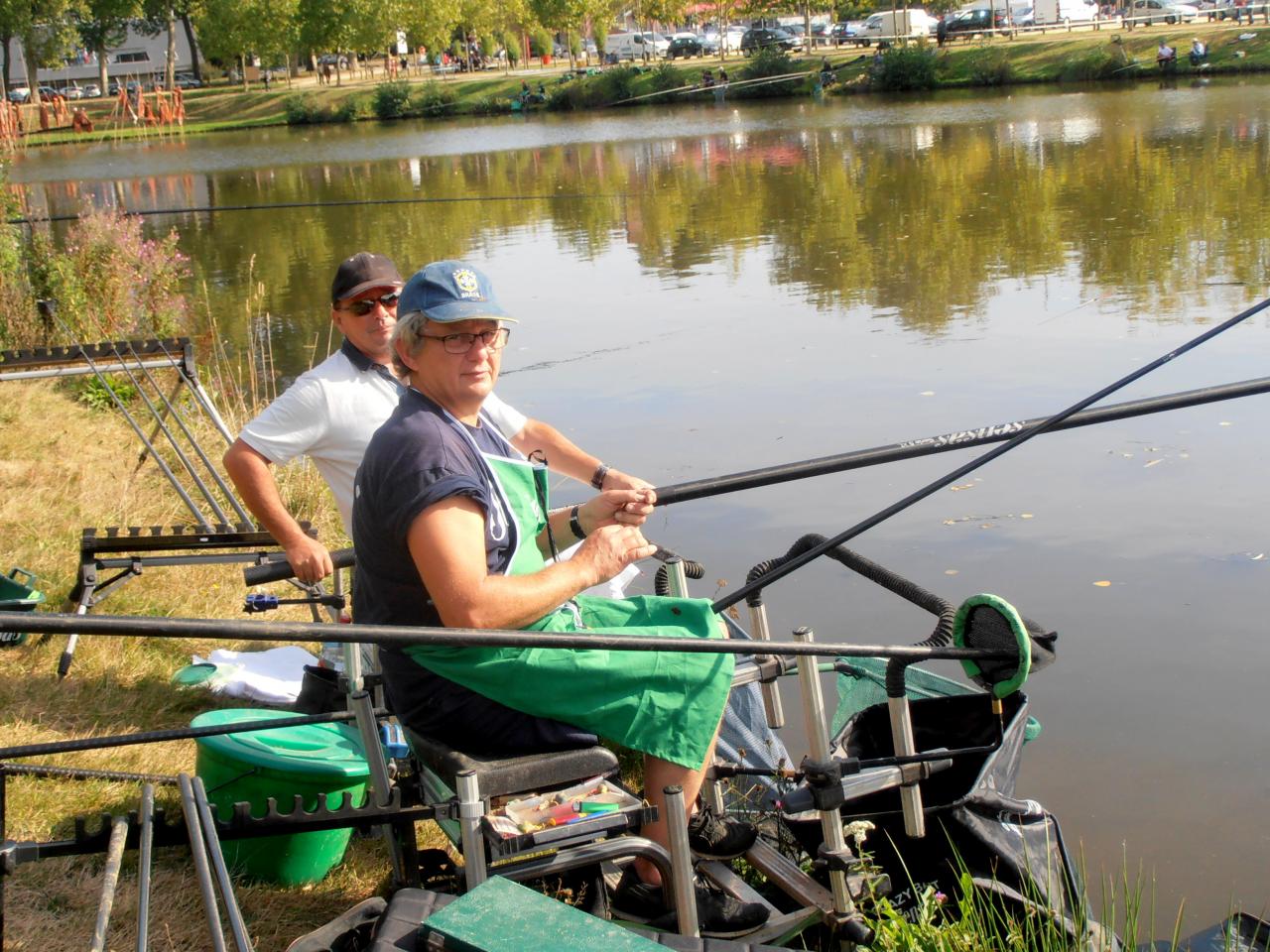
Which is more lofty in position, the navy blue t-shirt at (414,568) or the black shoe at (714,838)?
the navy blue t-shirt at (414,568)

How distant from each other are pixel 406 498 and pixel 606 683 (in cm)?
50

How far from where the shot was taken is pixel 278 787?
3.58m

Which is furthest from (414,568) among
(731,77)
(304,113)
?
(304,113)

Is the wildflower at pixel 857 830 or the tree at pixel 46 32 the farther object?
the tree at pixel 46 32

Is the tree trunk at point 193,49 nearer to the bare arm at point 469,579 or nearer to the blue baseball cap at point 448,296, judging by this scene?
the blue baseball cap at point 448,296

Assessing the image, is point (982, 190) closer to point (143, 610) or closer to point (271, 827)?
point (143, 610)

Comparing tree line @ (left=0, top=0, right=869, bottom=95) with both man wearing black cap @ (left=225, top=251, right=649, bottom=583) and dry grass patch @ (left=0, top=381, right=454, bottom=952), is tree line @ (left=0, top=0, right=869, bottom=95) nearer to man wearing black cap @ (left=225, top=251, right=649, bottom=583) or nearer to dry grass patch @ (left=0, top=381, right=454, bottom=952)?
dry grass patch @ (left=0, top=381, right=454, bottom=952)

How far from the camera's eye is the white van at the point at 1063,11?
5172 cm

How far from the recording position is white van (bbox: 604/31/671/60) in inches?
2606

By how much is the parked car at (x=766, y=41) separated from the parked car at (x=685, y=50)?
2729 mm

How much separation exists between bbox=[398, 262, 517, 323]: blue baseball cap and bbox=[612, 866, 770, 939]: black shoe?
1160mm

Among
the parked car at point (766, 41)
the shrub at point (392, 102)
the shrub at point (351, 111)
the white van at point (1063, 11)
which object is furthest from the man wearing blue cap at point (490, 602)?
the parked car at point (766, 41)

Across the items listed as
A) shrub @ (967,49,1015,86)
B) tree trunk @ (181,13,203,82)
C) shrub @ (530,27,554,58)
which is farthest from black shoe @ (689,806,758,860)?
tree trunk @ (181,13,203,82)

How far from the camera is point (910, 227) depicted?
15859 mm
